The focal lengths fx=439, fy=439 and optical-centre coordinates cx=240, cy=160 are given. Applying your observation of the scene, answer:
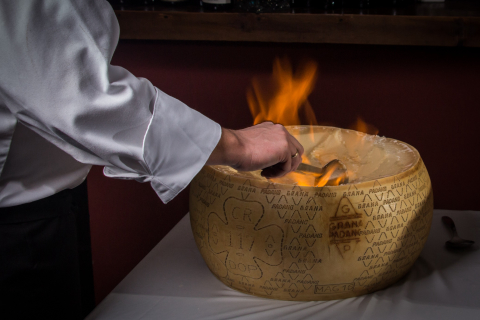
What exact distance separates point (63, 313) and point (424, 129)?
41.1 inches

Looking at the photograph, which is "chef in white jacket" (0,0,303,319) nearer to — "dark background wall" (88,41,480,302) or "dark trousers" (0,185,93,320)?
"dark trousers" (0,185,93,320)

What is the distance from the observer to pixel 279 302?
0.77 m

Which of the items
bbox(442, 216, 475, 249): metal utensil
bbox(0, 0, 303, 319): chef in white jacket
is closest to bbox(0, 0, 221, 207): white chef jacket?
bbox(0, 0, 303, 319): chef in white jacket

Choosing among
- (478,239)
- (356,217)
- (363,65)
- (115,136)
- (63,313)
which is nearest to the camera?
(115,136)

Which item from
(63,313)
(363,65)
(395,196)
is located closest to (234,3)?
(363,65)

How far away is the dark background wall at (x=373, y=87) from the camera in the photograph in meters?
1.22

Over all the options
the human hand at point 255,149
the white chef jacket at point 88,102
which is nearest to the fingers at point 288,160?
the human hand at point 255,149

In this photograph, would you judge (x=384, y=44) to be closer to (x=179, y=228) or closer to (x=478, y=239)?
(x=478, y=239)

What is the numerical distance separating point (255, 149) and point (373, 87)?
75cm

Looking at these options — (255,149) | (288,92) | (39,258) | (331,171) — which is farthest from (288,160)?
(288,92)

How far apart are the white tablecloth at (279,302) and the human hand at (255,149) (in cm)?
25

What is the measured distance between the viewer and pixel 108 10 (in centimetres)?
53

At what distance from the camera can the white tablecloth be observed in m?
0.74

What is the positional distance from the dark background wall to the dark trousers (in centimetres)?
63
